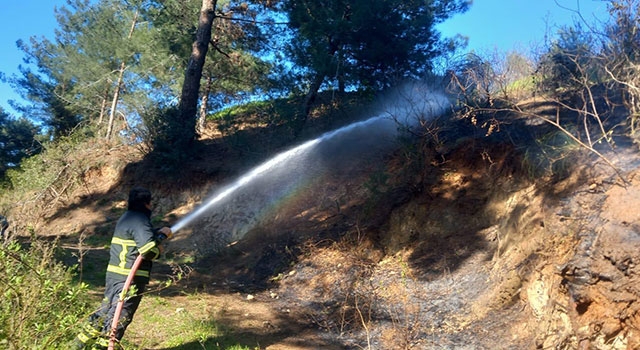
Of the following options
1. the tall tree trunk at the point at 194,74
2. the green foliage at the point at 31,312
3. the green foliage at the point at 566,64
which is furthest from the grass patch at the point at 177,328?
the tall tree trunk at the point at 194,74

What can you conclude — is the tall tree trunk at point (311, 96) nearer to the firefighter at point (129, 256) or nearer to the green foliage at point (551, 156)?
the green foliage at point (551, 156)

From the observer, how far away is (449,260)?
704 centimetres

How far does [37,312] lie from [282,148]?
36.7 ft

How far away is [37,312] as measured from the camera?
3.51 meters

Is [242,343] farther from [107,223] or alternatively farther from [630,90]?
[107,223]

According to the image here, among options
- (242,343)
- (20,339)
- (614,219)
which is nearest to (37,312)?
(20,339)

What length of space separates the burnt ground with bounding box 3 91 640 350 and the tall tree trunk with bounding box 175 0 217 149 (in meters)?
5.10

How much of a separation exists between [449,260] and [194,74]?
10751mm

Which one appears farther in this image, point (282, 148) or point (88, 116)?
point (88, 116)

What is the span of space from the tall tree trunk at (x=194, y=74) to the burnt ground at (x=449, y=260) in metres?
5.10

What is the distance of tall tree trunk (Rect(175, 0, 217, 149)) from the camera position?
14.4 metres

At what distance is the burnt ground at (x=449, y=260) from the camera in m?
4.43

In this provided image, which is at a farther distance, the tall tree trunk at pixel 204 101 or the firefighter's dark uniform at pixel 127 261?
the tall tree trunk at pixel 204 101

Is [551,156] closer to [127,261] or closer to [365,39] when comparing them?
[127,261]
